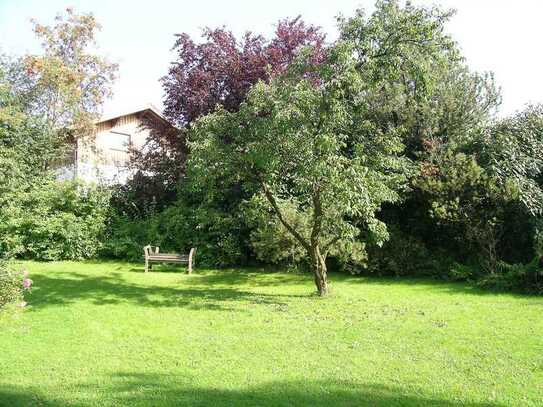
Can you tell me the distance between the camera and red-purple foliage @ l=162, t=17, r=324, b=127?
16438 mm

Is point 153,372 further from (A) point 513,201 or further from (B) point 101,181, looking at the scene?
(B) point 101,181

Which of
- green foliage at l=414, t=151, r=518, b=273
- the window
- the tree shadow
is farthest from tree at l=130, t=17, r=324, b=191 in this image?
the tree shadow

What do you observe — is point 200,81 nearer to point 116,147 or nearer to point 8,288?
point 116,147

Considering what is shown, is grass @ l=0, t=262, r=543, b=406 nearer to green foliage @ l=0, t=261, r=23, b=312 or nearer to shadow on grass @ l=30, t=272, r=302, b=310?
shadow on grass @ l=30, t=272, r=302, b=310

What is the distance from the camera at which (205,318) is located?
28.4 feet

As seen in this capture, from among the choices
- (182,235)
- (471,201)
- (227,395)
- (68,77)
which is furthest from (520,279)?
(68,77)

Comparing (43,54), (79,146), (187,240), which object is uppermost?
(43,54)

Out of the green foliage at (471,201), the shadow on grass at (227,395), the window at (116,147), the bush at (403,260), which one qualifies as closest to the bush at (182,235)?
the bush at (403,260)

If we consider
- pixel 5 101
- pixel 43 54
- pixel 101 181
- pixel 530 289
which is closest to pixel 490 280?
pixel 530 289

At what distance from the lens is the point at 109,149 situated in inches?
944

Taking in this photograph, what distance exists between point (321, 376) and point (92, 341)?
349 centimetres

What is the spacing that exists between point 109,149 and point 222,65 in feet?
32.0

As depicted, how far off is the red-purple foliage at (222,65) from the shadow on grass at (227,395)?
11.9 m

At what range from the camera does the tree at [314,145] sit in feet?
30.1
